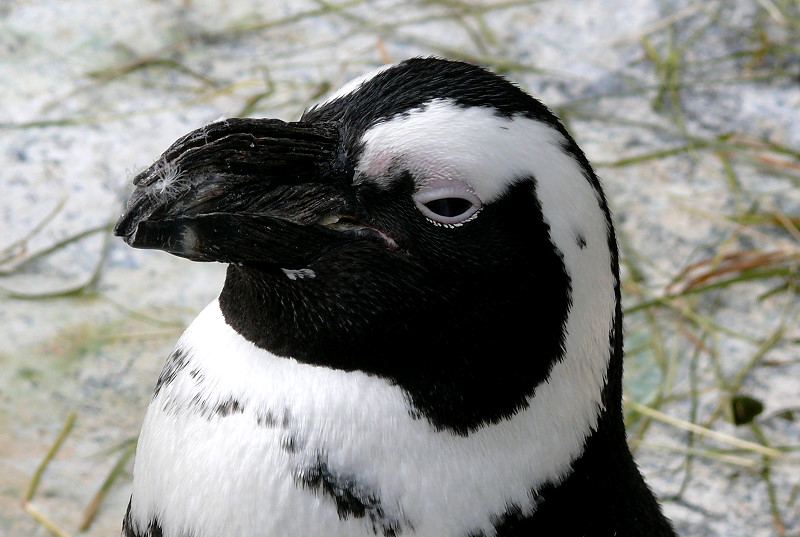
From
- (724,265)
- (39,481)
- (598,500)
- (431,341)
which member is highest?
(431,341)

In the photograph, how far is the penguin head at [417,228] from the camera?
1142mm

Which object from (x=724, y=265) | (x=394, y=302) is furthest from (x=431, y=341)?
(x=724, y=265)

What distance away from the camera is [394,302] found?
1170 millimetres

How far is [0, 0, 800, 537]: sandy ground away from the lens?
7.22 ft

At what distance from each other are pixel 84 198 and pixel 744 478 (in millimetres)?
1646

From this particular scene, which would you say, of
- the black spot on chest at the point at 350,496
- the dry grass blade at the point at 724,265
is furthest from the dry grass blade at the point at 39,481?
the dry grass blade at the point at 724,265

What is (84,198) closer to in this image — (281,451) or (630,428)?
(630,428)

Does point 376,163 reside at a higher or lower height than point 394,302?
higher

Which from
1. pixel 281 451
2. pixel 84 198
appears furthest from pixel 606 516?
pixel 84 198

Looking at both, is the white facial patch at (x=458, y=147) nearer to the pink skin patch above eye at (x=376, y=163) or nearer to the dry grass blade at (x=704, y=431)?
the pink skin patch above eye at (x=376, y=163)

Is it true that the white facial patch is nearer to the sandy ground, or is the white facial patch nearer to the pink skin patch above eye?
the pink skin patch above eye

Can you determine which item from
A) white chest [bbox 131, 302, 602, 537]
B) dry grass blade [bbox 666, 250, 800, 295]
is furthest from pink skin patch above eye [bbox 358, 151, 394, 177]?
dry grass blade [bbox 666, 250, 800, 295]

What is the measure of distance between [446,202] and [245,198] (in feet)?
0.67

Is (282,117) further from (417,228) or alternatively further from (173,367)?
(417,228)
